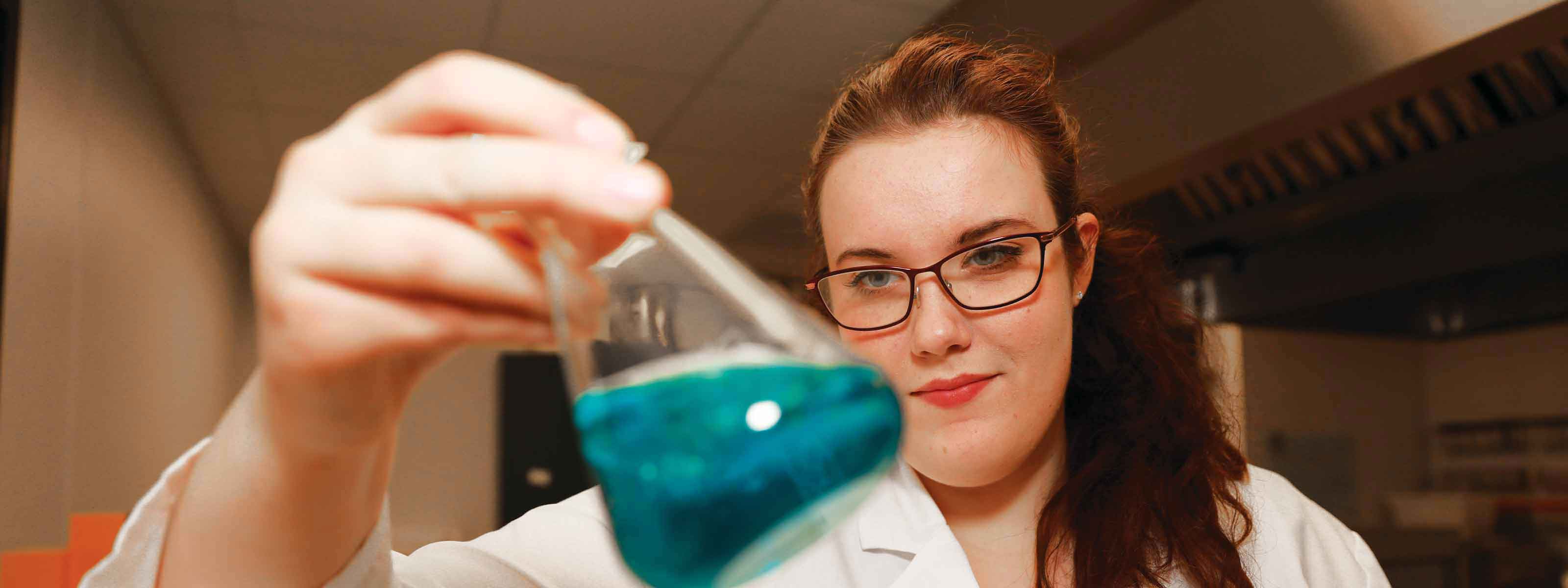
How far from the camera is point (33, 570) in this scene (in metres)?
1.37

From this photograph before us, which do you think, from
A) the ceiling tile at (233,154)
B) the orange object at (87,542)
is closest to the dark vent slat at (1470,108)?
the orange object at (87,542)

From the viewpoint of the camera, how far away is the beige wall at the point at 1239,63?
1054mm

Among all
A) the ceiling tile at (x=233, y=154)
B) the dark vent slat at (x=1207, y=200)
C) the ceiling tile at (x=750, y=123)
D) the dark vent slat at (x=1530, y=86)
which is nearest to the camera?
the dark vent slat at (x=1530, y=86)

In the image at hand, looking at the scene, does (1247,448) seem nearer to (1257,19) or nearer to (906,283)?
(1257,19)

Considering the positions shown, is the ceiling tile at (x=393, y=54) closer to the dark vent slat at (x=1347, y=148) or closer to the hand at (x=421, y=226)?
the dark vent slat at (x=1347, y=148)

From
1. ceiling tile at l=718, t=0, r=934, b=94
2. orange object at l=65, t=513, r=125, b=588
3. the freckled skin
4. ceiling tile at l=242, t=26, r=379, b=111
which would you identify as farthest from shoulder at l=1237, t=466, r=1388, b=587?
ceiling tile at l=242, t=26, r=379, b=111

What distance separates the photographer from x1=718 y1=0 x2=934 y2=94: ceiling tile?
7.85 feet

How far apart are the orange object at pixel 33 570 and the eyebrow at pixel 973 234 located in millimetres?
1388

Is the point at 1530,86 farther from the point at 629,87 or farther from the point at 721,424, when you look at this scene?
the point at 629,87

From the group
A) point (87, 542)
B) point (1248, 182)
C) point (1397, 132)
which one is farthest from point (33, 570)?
point (1397, 132)

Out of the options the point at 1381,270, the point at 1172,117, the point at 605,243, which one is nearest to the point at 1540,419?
the point at 1381,270

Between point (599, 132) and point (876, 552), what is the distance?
2.58ft

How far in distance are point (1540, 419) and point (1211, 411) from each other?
1.39 feet

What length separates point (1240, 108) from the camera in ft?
4.10
